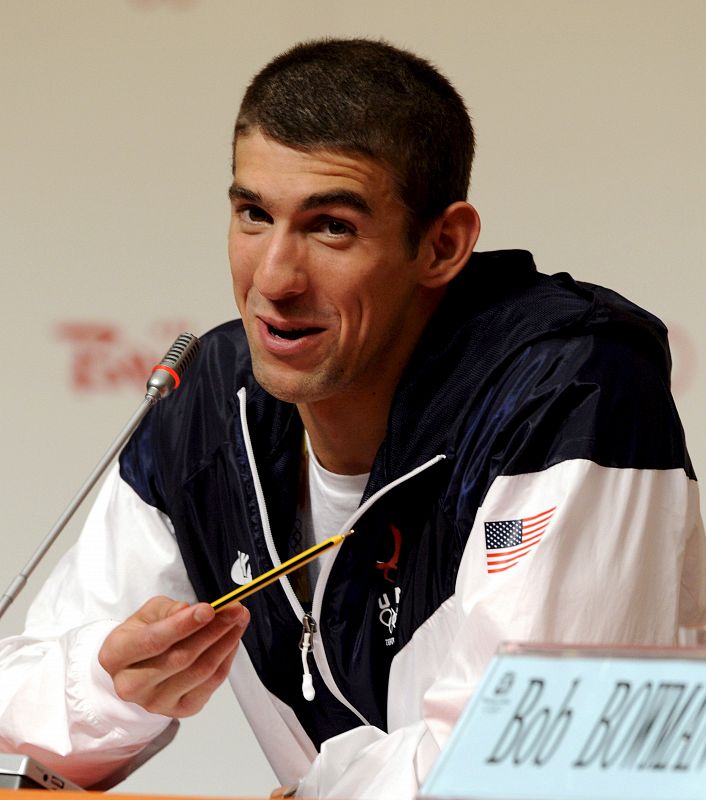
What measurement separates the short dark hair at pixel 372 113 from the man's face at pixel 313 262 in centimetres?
2

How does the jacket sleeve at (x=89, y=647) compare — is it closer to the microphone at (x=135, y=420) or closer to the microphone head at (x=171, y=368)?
the microphone at (x=135, y=420)

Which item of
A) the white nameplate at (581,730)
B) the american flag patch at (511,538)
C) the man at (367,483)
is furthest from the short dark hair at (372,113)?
the white nameplate at (581,730)

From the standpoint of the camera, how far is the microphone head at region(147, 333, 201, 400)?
1.29 m

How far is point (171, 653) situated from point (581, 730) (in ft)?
2.19

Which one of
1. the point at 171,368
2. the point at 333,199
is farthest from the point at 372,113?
the point at 171,368

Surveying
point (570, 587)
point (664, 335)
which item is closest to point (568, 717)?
point (570, 587)

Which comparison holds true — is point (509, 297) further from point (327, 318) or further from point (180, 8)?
point (180, 8)

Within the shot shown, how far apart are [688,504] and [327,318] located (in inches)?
17.0

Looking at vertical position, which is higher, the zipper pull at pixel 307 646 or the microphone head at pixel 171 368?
the microphone head at pixel 171 368

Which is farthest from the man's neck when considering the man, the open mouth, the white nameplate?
the white nameplate

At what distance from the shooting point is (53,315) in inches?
103

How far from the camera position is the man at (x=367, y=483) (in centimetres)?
125

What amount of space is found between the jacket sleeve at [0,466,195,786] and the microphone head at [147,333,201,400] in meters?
0.29

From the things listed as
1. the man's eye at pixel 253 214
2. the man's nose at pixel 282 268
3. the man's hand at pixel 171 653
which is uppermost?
the man's eye at pixel 253 214
